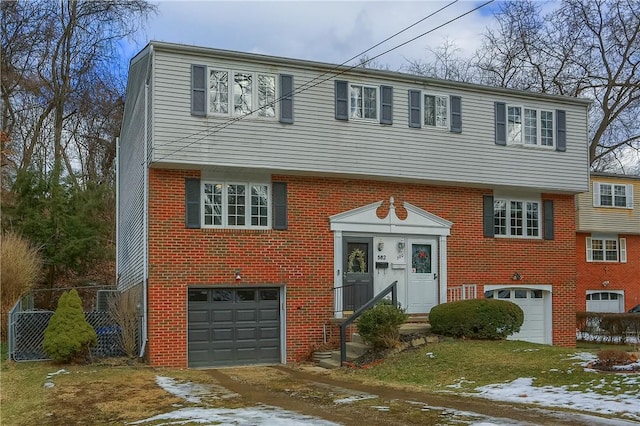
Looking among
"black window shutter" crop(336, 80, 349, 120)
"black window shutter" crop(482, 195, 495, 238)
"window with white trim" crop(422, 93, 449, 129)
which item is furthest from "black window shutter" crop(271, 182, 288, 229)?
"black window shutter" crop(482, 195, 495, 238)

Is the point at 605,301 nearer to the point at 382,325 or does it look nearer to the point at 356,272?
the point at 356,272

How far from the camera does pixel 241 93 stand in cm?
1631

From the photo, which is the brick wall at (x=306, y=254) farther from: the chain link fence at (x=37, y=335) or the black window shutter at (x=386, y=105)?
the black window shutter at (x=386, y=105)

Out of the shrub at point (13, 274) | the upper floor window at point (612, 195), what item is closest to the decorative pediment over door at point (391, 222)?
the shrub at point (13, 274)

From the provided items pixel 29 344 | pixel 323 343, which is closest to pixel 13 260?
pixel 29 344

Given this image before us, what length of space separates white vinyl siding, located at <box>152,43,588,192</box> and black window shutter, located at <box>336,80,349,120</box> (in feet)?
0.56

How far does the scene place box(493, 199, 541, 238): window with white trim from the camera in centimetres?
1977

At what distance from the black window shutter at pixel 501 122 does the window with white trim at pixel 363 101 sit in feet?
12.4

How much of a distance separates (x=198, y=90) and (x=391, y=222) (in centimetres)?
605

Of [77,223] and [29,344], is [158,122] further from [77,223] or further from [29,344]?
[77,223]

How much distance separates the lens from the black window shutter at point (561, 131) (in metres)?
20.0

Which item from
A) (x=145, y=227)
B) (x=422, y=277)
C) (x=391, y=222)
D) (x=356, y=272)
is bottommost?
(x=422, y=277)

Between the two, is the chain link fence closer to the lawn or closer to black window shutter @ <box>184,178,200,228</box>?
the lawn

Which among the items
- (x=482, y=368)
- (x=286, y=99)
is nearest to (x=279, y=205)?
(x=286, y=99)
